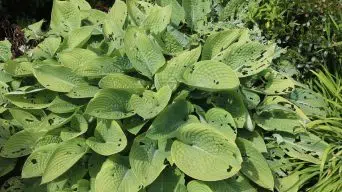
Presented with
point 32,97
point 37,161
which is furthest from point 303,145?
point 32,97

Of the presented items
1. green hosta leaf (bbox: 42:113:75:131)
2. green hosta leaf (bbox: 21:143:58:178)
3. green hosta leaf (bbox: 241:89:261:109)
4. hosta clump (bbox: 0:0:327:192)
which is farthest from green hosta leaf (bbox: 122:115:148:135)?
green hosta leaf (bbox: 241:89:261:109)

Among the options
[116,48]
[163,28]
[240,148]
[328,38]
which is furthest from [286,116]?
[116,48]

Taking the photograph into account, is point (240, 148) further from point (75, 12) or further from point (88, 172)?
point (75, 12)

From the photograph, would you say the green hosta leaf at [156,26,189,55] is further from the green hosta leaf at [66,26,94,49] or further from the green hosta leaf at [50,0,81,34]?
the green hosta leaf at [50,0,81,34]

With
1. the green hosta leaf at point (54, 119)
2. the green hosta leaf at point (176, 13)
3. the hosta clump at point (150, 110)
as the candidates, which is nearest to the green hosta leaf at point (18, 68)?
the hosta clump at point (150, 110)

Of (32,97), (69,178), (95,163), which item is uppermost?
(32,97)

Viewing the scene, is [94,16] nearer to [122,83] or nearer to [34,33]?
[34,33]
